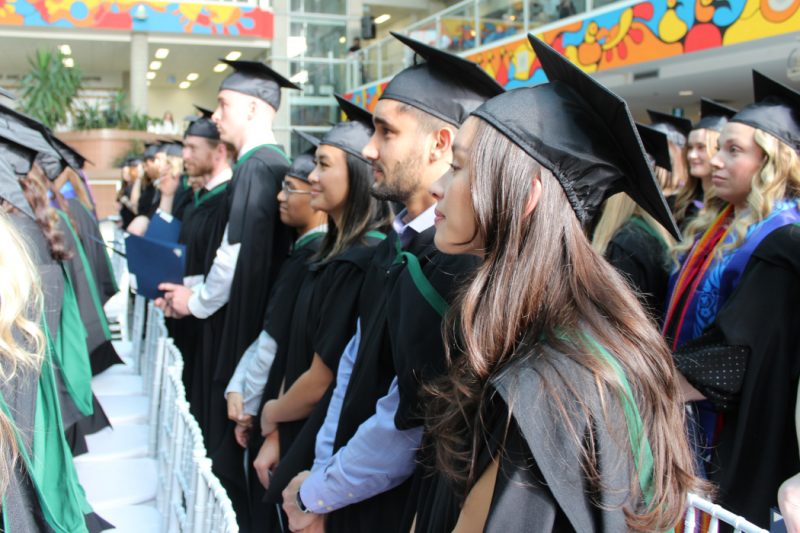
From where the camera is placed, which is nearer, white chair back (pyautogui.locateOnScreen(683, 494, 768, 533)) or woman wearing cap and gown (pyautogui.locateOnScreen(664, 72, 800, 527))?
white chair back (pyautogui.locateOnScreen(683, 494, 768, 533))

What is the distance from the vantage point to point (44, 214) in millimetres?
2791

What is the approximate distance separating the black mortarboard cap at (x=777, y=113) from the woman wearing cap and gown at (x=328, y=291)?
4.38 ft

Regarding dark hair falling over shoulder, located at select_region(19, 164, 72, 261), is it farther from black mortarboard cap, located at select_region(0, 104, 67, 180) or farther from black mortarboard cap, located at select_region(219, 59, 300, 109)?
black mortarboard cap, located at select_region(219, 59, 300, 109)

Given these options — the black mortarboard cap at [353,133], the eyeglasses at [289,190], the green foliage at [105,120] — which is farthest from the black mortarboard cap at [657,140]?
the green foliage at [105,120]

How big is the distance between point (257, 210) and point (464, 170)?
215cm

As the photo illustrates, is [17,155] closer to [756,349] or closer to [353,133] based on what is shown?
[353,133]

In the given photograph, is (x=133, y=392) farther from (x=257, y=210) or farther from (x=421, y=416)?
(x=421, y=416)

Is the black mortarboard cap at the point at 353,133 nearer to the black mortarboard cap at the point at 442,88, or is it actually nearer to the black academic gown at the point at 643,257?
the black mortarboard cap at the point at 442,88

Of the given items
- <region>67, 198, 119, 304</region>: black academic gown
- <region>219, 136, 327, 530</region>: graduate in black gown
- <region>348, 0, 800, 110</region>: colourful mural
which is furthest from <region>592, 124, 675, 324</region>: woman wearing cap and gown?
<region>348, 0, 800, 110</region>: colourful mural

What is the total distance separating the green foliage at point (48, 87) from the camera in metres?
13.6

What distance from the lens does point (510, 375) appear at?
1.11 meters

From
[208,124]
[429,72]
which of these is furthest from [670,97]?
[429,72]

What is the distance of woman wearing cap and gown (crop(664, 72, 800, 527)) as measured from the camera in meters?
2.15

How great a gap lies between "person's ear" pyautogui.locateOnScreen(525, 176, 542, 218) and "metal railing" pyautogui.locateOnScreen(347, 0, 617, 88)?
9.25 m
